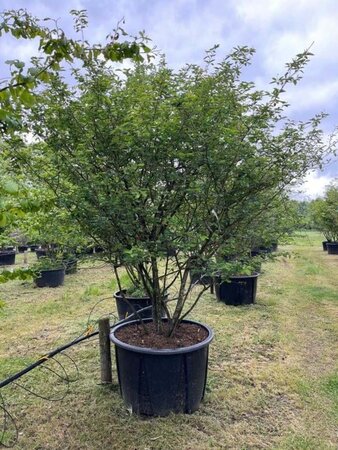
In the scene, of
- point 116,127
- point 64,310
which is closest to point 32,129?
point 116,127

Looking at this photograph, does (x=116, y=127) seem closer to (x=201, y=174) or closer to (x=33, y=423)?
(x=201, y=174)

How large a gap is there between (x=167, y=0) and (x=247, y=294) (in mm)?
3833

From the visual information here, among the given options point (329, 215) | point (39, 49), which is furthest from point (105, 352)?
point (329, 215)

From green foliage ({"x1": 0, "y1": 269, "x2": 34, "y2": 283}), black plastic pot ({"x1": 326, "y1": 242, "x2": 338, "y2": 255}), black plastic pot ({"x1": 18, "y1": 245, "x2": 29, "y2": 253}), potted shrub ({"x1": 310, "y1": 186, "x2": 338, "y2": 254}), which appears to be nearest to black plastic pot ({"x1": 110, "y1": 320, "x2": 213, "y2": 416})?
green foliage ({"x1": 0, "y1": 269, "x2": 34, "y2": 283})

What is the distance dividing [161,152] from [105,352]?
148 cm

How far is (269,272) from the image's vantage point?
27.5 ft

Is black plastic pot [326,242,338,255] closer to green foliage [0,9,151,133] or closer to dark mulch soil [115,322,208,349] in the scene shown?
dark mulch soil [115,322,208,349]

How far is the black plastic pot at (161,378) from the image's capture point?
2254 millimetres

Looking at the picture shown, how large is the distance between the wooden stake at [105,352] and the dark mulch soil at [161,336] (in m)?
0.09

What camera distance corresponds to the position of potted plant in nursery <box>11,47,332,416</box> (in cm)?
216

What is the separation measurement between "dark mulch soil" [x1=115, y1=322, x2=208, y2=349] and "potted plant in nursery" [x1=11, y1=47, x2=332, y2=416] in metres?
0.02

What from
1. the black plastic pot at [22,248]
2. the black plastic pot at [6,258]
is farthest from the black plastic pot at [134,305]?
the black plastic pot at [22,248]

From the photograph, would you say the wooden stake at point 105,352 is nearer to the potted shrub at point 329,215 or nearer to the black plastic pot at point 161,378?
the black plastic pot at point 161,378

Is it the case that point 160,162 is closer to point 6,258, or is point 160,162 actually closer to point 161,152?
point 161,152
